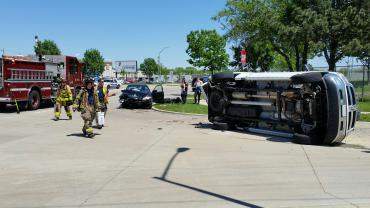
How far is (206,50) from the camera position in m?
44.8

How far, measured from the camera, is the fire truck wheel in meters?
24.1

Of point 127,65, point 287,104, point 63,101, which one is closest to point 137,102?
point 63,101

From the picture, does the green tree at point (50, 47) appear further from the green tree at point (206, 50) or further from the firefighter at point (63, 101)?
the firefighter at point (63, 101)

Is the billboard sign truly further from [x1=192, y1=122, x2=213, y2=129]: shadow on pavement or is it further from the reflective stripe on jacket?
[x1=192, y1=122, x2=213, y2=129]: shadow on pavement

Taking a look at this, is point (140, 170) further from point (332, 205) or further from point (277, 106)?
Answer: point (277, 106)

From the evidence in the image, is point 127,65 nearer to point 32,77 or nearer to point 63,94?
point 32,77

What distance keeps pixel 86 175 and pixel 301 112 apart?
6986 millimetres

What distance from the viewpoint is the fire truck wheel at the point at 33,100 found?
24.1 m

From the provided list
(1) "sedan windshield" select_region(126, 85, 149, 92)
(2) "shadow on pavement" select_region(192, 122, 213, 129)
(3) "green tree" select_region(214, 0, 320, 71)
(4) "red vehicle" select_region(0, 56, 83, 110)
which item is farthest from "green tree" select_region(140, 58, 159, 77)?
(2) "shadow on pavement" select_region(192, 122, 213, 129)

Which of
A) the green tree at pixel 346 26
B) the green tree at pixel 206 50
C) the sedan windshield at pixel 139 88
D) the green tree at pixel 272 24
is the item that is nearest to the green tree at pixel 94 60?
the green tree at pixel 206 50

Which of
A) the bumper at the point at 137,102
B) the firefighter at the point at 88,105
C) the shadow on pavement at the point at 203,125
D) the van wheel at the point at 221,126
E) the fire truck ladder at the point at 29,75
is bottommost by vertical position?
the shadow on pavement at the point at 203,125

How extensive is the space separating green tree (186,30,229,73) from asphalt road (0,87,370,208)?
1161 inches

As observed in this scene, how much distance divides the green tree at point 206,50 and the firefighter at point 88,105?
99.3 ft

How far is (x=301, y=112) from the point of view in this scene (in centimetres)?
1341
